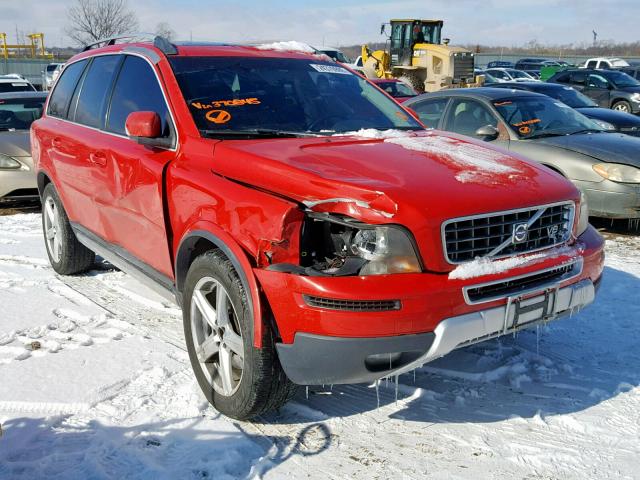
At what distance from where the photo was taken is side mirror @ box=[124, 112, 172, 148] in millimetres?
3660

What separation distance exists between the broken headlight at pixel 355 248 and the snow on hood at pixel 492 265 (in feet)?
0.62

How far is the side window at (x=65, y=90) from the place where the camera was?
211 inches

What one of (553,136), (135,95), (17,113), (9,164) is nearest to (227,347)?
(135,95)

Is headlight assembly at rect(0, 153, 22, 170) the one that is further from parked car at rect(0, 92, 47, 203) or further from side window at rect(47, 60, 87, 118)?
side window at rect(47, 60, 87, 118)

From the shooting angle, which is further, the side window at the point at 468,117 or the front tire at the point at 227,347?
the side window at the point at 468,117

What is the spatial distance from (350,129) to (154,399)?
195cm

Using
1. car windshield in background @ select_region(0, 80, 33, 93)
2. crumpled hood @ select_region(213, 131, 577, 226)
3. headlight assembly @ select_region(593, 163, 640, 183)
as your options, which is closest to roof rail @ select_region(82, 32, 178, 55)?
crumpled hood @ select_region(213, 131, 577, 226)

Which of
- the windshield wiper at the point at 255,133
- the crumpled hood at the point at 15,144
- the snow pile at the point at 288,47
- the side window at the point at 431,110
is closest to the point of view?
the windshield wiper at the point at 255,133

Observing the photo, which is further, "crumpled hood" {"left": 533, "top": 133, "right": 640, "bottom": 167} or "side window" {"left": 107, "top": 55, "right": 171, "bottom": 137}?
"crumpled hood" {"left": 533, "top": 133, "right": 640, "bottom": 167}

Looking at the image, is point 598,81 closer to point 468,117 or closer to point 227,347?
point 468,117

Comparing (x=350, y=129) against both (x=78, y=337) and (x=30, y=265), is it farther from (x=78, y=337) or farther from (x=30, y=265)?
(x=30, y=265)

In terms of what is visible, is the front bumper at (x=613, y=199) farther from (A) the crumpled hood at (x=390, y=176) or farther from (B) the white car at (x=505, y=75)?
(B) the white car at (x=505, y=75)

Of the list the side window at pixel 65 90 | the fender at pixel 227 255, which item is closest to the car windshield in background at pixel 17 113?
the side window at pixel 65 90

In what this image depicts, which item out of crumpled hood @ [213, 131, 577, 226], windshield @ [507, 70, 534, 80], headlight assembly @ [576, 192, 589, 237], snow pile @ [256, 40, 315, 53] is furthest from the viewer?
windshield @ [507, 70, 534, 80]
